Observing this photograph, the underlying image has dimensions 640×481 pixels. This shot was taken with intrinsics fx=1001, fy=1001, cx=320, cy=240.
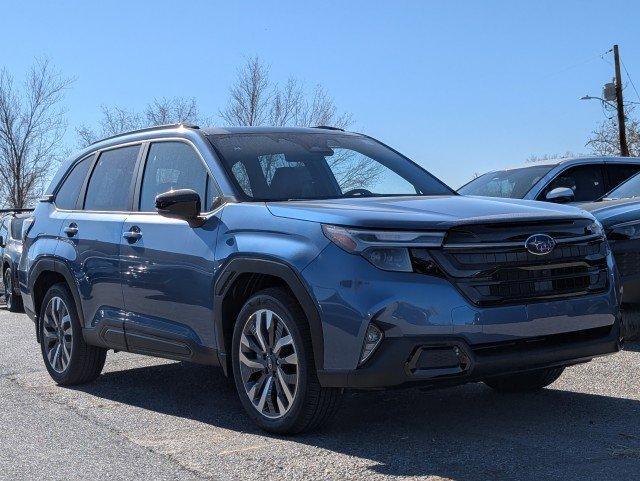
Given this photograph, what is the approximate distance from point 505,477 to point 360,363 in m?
0.89

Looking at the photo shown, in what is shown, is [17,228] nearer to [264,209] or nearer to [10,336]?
[10,336]

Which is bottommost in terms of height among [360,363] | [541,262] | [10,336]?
[10,336]

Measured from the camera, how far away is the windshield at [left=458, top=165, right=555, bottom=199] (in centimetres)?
1040

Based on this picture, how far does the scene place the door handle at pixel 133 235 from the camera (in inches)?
256

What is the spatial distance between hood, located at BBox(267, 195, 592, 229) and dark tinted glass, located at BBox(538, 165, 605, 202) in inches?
194

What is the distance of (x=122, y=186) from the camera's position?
709cm

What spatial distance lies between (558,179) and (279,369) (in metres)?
5.89

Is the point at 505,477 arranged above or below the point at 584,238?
below

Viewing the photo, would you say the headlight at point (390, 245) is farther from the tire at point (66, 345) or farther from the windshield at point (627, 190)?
the windshield at point (627, 190)

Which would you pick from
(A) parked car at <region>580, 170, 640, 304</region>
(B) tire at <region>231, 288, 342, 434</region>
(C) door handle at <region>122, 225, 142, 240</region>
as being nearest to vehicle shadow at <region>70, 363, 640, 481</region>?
(B) tire at <region>231, 288, 342, 434</region>

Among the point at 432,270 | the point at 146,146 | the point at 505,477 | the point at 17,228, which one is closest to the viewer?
the point at 505,477

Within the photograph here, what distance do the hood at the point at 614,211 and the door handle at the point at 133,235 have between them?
3750 mm

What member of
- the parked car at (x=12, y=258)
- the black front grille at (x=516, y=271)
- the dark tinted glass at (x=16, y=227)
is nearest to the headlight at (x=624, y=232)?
the black front grille at (x=516, y=271)

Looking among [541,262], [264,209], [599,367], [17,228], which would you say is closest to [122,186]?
[264,209]
